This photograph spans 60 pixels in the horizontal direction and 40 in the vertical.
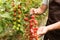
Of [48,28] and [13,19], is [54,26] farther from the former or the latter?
[13,19]

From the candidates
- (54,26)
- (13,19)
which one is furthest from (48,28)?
(13,19)

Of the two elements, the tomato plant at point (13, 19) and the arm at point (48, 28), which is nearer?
the arm at point (48, 28)

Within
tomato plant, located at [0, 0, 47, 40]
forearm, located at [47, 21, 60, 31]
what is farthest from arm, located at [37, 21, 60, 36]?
tomato plant, located at [0, 0, 47, 40]

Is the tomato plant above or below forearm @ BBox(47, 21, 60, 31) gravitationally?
below

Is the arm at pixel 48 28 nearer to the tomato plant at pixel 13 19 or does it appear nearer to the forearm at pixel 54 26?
the forearm at pixel 54 26

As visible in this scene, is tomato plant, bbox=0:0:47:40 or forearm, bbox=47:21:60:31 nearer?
forearm, bbox=47:21:60:31

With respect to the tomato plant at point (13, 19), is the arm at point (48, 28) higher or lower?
higher

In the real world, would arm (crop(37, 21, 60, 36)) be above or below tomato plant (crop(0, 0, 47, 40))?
above

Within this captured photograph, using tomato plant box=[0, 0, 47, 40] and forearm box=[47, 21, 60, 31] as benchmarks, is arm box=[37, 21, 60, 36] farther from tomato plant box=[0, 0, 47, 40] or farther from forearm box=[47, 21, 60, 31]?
tomato plant box=[0, 0, 47, 40]

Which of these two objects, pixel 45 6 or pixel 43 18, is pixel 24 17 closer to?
pixel 45 6

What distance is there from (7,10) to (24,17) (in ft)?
0.71

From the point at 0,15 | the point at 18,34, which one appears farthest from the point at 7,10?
the point at 18,34

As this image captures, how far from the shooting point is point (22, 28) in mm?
3359

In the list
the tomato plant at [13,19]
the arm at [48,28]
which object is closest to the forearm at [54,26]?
the arm at [48,28]
